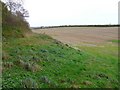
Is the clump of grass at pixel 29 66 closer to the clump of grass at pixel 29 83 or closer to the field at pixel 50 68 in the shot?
the field at pixel 50 68

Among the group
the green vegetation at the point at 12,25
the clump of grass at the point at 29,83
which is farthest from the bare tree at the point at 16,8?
the clump of grass at the point at 29,83

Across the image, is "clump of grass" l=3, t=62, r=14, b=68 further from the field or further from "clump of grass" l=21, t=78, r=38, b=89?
"clump of grass" l=21, t=78, r=38, b=89

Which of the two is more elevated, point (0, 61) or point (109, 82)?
point (0, 61)

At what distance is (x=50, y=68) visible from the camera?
48.6 feet

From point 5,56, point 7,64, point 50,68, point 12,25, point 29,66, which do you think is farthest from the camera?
point 12,25

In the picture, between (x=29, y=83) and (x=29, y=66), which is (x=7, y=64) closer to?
(x=29, y=66)

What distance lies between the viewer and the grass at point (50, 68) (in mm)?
12805

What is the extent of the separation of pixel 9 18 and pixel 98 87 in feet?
34.5

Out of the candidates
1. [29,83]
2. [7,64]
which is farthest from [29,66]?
[29,83]

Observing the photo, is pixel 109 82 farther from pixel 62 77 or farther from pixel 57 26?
pixel 57 26

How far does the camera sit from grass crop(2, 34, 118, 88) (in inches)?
504

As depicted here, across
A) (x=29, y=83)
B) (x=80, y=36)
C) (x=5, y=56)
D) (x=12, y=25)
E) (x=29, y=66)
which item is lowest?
(x=29, y=83)

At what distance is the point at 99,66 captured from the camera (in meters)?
17.5

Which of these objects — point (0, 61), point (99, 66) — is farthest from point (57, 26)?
point (0, 61)
